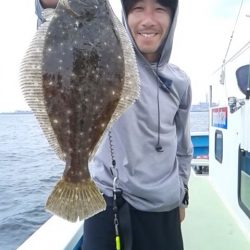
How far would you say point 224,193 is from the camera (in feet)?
16.5

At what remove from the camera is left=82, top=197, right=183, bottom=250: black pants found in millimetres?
2010

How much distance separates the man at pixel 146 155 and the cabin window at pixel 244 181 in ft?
6.19

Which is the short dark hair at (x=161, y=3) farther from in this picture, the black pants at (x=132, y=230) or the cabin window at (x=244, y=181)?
the cabin window at (x=244, y=181)

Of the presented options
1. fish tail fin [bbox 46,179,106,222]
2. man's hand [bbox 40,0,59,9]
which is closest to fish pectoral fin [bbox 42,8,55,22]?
man's hand [bbox 40,0,59,9]

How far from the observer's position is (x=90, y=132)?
4.67ft

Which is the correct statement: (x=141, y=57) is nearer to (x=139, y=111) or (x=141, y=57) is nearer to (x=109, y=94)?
(x=139, y=111)

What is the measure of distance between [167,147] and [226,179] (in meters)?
3.08

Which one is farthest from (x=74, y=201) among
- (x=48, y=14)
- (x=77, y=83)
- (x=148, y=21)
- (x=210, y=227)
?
(x=210, y=227)

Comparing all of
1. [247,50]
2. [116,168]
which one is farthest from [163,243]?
[247,50]

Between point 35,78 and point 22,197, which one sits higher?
point 35,78

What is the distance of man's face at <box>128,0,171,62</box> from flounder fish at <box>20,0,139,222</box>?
67cm

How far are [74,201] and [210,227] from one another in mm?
2961

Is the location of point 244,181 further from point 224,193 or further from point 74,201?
point 74,201

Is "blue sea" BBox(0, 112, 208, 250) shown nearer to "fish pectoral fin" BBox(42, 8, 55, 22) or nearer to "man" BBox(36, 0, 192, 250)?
"man" BBox(36, 0, 192, 250)
